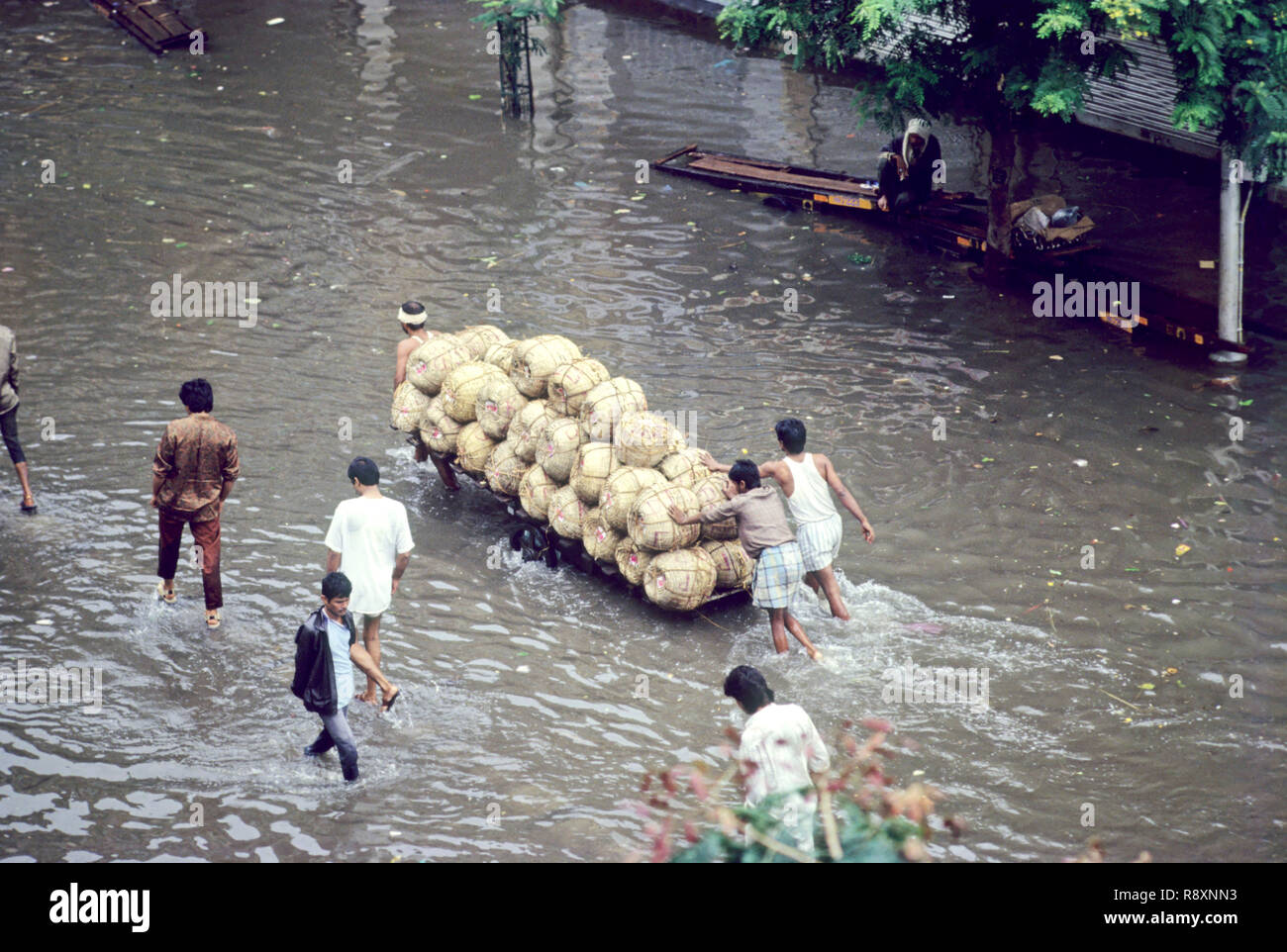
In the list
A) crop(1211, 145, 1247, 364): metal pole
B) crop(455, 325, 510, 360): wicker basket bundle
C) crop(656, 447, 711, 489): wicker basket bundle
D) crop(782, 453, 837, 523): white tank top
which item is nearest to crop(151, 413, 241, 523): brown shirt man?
crop(455, 325, 510, 360): wicker basket bundle

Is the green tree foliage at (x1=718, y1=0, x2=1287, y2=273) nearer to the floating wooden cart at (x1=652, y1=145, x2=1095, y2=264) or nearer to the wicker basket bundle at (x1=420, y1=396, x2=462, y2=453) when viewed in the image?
the floating wooden cart at (x1=652, y1=145, x2=1095, y2=264)

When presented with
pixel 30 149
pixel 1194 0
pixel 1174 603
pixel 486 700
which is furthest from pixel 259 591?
pixel 30 149

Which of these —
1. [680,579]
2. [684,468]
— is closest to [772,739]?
[680,579]

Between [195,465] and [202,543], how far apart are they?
0.56m

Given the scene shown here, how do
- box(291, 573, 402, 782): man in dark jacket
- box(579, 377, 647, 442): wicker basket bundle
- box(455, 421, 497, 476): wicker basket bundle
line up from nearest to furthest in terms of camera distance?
box(291, 573, 402, 782): man in dark jacket → box(579, 377, 647, 442): wicker basket bundle → box(455, 421, 497, 476): wicker basket bundle

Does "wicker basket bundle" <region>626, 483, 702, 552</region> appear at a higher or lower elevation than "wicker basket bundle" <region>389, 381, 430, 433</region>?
lower

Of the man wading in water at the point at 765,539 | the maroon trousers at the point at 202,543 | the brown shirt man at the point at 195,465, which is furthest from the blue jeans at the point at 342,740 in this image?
the man wading in water at the point at 765,539

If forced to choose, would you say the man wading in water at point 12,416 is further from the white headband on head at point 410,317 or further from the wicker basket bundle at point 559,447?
the wicker basket bundle at point 559,447

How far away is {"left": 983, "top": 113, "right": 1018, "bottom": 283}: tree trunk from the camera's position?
14.1 meters

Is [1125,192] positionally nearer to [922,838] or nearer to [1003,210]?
[1003,210]

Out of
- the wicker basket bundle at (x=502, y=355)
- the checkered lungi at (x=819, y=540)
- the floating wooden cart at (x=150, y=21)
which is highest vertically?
the floating wooden cart at (x=150, y=21)

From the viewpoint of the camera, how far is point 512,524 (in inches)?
418

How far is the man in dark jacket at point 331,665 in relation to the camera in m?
7.18

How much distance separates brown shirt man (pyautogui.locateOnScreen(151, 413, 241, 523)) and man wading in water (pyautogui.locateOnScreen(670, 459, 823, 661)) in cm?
337
